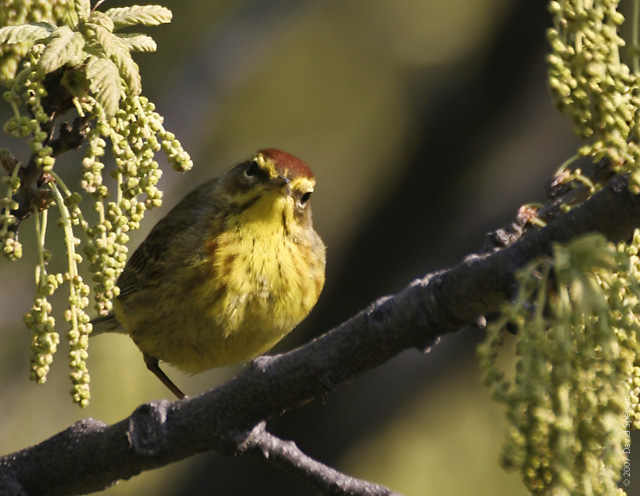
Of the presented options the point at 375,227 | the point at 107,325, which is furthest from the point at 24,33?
the point at 375,227

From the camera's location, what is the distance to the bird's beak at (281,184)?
3730 millimetres

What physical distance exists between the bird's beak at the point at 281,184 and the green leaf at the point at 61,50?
6.26ft

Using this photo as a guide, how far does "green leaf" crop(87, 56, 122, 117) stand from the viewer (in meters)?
1.73

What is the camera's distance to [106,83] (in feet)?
5.77

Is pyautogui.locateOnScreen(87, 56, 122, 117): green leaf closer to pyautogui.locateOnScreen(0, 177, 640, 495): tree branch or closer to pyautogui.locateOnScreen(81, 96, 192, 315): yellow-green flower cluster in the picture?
pyautogui.locateOnScreen(81, 96, 192, 315): yellow-green flower cluster

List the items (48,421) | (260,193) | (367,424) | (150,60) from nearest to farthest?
(260,193)
(367,424)
(48,421)
(150,60)

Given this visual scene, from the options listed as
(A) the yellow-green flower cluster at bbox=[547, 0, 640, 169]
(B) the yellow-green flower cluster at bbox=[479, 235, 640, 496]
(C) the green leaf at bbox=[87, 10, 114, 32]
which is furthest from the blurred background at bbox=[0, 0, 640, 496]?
(B) the yellow-green flower cluster at bbox=[479, 235, 640, 496]

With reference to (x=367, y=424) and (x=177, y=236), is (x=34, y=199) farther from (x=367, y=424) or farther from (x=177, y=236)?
(x=367, y=424)

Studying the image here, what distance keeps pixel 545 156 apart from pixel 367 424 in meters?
1.99

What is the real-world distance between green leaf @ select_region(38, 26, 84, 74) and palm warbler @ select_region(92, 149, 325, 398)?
1.88 m

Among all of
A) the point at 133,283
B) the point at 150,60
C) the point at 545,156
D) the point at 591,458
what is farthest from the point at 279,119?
the point at 591,458

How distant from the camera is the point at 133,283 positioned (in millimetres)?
4207

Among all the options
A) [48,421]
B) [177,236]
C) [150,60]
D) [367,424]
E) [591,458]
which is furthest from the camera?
[150,60]

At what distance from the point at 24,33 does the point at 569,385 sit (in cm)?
115
